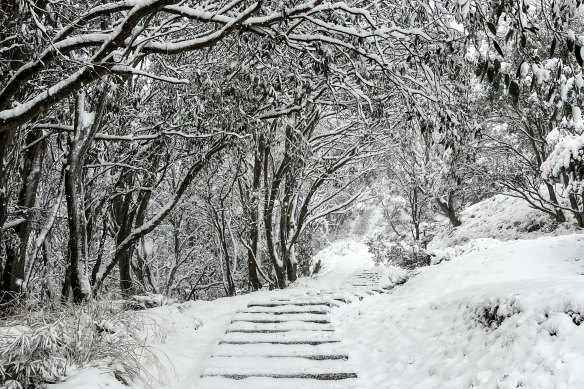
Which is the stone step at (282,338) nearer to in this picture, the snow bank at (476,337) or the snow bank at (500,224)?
the snow bank at (476,337)

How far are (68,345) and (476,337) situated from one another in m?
3.73

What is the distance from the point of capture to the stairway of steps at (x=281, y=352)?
3893mm

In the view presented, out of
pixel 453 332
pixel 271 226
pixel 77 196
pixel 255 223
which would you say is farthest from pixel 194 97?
pixel 255 223

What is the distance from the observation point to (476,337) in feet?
13.5

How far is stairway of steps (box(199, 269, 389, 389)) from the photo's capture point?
3893mm

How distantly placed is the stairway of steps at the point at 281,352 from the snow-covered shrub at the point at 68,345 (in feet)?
2.50

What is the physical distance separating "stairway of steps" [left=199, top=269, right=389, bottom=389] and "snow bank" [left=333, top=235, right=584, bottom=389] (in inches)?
11.7

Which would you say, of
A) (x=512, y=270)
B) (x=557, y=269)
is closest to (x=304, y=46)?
(x=512, y=270)

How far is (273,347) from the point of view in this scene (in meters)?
4.82

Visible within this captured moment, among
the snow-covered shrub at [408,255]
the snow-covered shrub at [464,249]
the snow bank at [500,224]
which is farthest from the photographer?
the snow bank at [500,224]

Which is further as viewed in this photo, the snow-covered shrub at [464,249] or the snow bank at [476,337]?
the snow-covered shrub at [464,249]

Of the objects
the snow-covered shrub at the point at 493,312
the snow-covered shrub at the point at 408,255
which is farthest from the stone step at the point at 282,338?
the snow-covered shrub at the point at 408,255

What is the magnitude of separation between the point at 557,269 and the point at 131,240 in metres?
7.71

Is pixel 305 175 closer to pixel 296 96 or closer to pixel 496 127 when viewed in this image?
pixel 296 96
